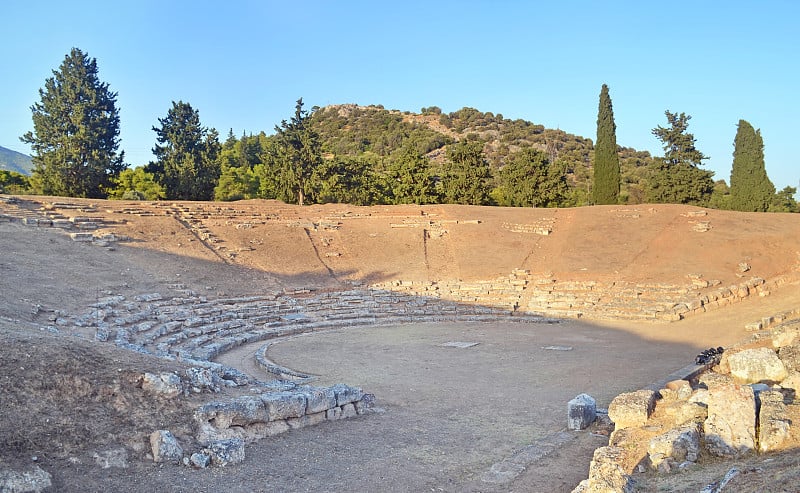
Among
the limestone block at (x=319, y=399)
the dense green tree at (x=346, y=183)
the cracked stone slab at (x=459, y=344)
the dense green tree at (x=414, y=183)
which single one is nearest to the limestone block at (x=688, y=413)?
the limestone block at (x=319, y=399)

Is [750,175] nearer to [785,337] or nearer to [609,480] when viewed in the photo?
[785,337]

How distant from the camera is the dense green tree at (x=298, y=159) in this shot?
38.4 m

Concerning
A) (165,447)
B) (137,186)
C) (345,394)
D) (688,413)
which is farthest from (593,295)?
(137,186)

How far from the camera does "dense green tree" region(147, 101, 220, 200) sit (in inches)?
1435

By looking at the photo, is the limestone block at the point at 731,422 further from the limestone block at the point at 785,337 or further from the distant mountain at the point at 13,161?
the distant mountain at the point at 13,161

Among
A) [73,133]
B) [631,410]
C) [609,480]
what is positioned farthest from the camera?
[73,133]

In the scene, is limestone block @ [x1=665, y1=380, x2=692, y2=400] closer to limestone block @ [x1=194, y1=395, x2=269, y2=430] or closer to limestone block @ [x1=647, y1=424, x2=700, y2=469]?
limestone block @ [x1=647, y1=424, x2=700, y2=469]

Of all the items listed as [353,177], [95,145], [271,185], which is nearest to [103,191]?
[95,145]

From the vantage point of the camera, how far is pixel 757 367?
29.5 ft

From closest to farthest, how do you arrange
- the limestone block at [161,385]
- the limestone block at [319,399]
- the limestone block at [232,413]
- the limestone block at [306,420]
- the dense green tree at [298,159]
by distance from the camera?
the limestone block at [232,413], the limestone block at [161,385], the limestone block at [306,420], the limestone block at [319,399], the dense green tree at [298,159]

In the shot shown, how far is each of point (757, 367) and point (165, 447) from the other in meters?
8.20

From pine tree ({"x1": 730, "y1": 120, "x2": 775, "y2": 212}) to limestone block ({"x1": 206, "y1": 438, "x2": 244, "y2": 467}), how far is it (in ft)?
121

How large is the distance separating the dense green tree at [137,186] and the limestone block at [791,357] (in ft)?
107

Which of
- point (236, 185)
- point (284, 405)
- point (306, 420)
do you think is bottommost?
point (306, 420)
